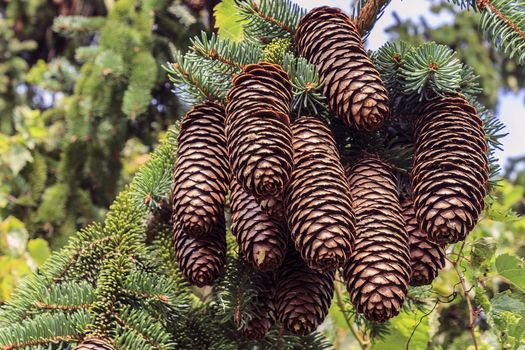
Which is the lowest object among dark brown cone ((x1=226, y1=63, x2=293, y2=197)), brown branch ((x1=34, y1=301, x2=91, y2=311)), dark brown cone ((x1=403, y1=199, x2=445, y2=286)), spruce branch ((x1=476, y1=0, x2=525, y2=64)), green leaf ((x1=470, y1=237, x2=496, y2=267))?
brown branch ((x1=34, y1=301, x2=91, y2=311))

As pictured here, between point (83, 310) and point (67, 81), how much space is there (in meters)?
2.22

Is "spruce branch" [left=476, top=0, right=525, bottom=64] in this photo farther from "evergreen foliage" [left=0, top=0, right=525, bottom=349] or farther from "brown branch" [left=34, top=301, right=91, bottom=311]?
"brown branch" [left=34, top=301, right=91, bottom=311]

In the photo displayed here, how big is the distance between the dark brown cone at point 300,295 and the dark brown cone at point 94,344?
24 centimetres

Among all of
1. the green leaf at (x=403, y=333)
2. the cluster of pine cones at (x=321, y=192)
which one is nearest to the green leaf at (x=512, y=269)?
the green leaf at (x=403, y=333)

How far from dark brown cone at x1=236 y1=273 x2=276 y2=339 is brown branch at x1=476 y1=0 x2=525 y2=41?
504 millimetres

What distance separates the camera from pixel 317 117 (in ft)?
3.13

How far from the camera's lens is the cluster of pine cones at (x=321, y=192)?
82 centimetres

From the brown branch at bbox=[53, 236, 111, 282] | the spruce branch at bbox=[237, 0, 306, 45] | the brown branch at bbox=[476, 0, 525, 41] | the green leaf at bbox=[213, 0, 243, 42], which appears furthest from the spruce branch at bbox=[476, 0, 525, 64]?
the brown branch at bbox=[53, 236, 111, 282]

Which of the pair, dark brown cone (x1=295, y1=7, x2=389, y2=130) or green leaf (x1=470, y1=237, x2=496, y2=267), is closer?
dark brown cone (x1=295, y1=7, x2=389, y2=130)

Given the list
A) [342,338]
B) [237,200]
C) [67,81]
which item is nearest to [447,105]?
[237,200]

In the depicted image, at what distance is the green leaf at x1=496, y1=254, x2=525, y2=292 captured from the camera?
123 centimetres

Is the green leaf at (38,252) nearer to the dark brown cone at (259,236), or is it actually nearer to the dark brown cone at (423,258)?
the dark brown cone at (259,236)

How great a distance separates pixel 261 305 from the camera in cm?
98

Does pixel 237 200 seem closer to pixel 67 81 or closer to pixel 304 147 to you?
pixel 304 147
